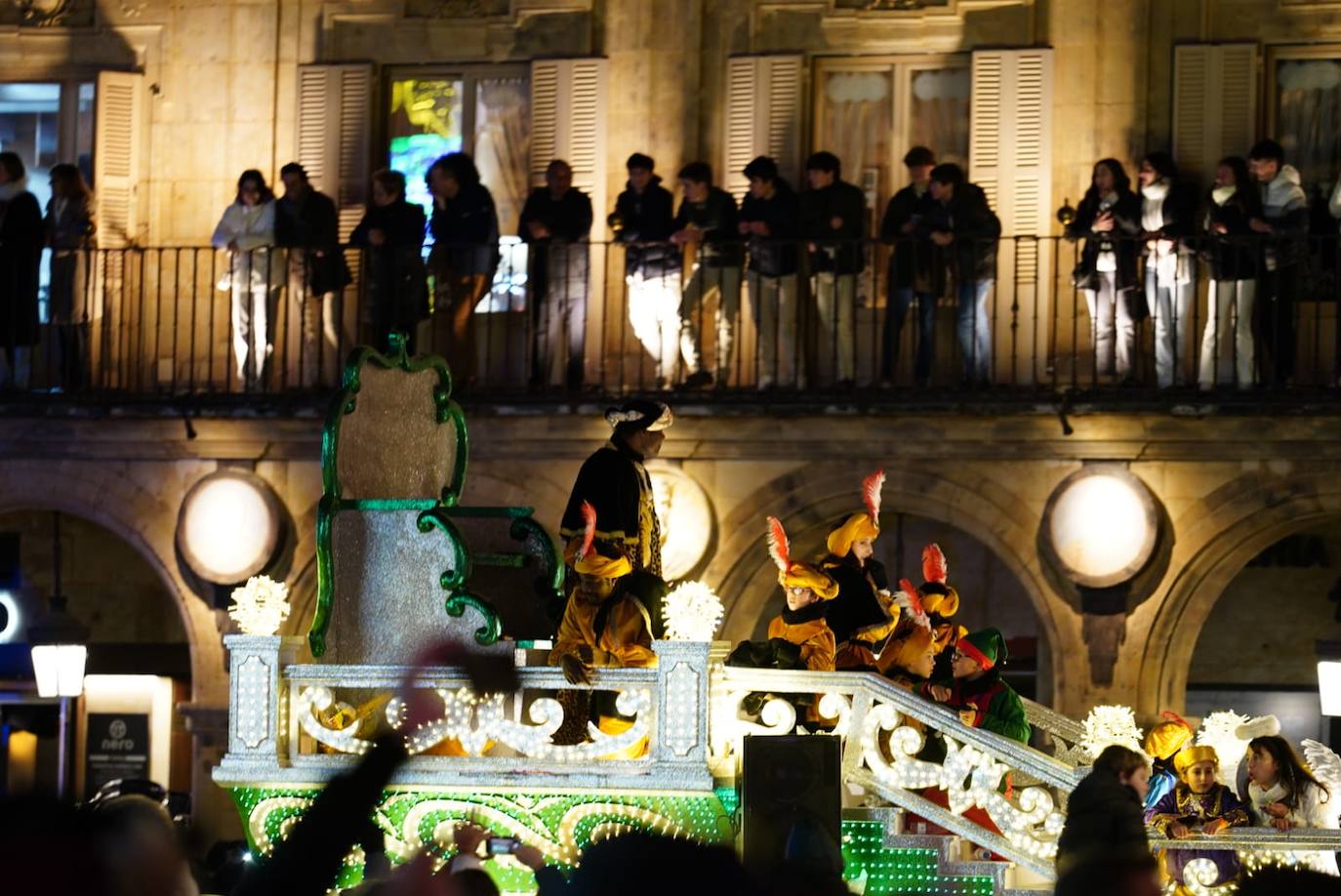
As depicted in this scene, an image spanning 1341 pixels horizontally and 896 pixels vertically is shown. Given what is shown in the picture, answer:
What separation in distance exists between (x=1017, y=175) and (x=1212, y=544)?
112 inches

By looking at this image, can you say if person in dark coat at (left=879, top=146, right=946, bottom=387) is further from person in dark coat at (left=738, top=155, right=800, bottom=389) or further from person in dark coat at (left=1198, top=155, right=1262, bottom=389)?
person in dark coat at (left=1198, top=155, right=1262, bottom=389)

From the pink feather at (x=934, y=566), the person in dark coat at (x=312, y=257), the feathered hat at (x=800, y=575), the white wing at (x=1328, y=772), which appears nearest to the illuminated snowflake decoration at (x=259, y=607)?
the feathered hat at (x=800, y=575)

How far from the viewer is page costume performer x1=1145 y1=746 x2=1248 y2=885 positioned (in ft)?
39.5

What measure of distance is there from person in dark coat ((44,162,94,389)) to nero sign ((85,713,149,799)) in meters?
2.86

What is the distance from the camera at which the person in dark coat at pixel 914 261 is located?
58.5 feet

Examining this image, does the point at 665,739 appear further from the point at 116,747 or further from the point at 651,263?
the point at 116,747

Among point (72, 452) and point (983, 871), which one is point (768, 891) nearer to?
point (983, 871)

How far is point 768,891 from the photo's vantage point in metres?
4.82

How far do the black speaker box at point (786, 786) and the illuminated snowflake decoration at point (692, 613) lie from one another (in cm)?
51

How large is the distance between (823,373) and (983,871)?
722 cm

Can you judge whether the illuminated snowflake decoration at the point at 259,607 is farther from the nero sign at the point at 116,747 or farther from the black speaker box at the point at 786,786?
the nero sign at the point at 116,747

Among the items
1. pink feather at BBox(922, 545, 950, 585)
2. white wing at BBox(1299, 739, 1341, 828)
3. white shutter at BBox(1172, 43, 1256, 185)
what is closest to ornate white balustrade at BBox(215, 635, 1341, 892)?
white wing at BBox(1299, 739, 1341, 828)

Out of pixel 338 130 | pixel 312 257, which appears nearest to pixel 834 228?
pixel 312 257

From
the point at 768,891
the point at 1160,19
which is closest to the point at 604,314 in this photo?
the point at 1160,19
